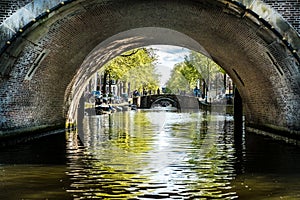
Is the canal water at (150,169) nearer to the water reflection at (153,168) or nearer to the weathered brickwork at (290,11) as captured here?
the water reflection at (153,168)

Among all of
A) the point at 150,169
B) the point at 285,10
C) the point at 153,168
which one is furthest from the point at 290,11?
the point at 150,169

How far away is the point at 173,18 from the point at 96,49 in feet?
14.7

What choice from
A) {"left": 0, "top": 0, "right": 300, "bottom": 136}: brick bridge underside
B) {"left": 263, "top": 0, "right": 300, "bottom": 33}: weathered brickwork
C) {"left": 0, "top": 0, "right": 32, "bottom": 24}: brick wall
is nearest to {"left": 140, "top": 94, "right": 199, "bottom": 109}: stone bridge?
{"left": 0, "top": 0, "right": 300, "bottom": 136}: brick bridge underside

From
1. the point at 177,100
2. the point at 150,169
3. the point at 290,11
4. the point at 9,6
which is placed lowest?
the point at 150,169

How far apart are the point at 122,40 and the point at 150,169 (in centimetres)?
1173

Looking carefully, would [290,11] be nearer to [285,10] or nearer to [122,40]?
[285,10]

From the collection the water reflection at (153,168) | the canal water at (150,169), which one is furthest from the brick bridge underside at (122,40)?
the water reflection at (153,168)

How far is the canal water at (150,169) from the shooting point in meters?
9.36

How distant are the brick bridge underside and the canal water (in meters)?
1.40

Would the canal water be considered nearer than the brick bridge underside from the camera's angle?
Yes

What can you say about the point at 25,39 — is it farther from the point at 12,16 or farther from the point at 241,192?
the point at 241,192

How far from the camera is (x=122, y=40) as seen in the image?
2297 centimetres

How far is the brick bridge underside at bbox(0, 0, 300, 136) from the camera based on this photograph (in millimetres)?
15047

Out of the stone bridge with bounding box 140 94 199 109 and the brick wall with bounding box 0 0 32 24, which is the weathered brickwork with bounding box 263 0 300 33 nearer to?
the brick wall with bounding box 0 0 32 24
